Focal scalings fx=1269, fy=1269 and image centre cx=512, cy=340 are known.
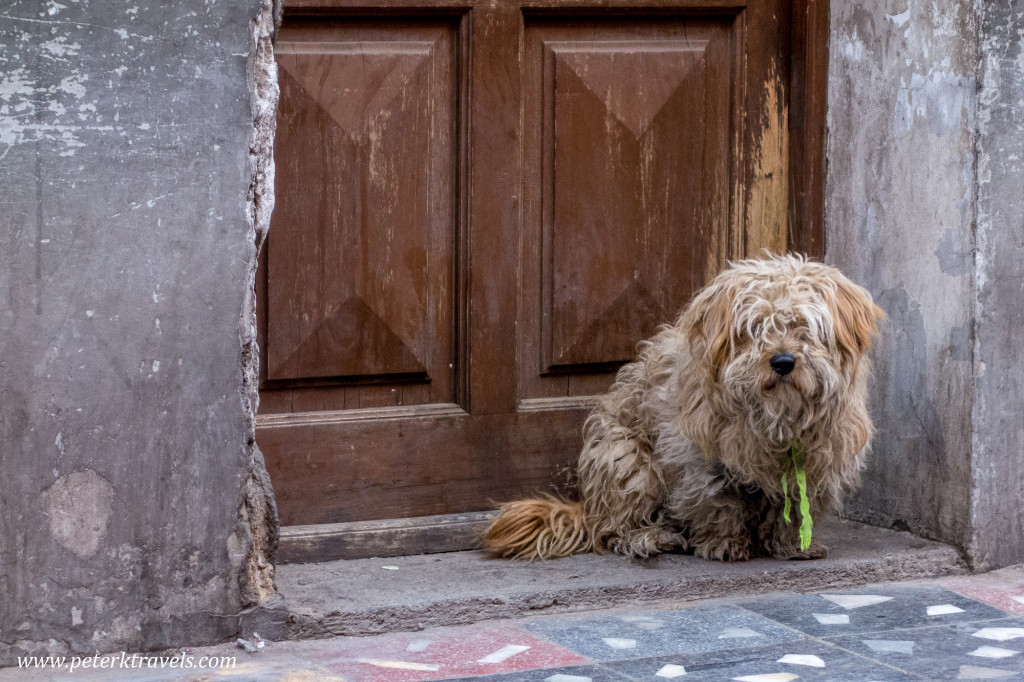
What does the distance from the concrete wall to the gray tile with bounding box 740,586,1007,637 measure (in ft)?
1.12

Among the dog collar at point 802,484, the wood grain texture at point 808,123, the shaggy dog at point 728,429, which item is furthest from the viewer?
the wood grain texture at point 808,123

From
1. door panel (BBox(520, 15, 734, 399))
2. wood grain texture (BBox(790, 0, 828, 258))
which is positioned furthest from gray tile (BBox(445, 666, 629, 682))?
wood grain texture (BBox(790, 0, 828, 258))

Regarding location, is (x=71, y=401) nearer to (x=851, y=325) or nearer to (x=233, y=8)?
(x=233, y=8)

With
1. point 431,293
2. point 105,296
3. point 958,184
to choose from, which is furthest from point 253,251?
point 958,184

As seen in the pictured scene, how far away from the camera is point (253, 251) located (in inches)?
127

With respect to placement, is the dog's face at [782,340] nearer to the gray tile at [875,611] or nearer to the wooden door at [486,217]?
the gray tile at [875,611]

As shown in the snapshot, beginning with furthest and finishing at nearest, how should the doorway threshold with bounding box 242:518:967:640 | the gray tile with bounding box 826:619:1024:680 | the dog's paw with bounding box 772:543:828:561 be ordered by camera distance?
the dog's paw with bounding box 772:543:828:561 < the doorway threshold with bounding box 242:518:967:640 < the gray tile with bounding box 826:619:1024:680

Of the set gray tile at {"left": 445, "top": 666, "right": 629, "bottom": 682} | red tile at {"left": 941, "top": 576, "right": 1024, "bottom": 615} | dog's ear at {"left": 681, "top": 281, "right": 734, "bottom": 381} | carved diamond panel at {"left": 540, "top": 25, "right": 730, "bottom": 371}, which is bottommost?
gray tile at {"left": 445, "top": 666, "right": 629, "bottom": 682}

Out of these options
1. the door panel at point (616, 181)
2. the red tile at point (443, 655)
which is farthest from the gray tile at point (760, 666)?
the door panel at point (616, 181)

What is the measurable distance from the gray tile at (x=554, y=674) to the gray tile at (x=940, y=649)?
0.68 metres

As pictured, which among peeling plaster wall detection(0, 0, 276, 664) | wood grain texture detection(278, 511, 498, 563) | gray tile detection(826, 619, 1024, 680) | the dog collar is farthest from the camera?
wood grain texture detection(278, 511, 498, 563)

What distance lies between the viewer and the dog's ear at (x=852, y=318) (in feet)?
11.6

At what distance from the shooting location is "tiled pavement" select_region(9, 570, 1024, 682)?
3.12 metres

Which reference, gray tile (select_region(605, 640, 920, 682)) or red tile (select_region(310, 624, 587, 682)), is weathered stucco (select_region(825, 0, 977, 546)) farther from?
red tile (select_region(310, 624, 587, 682))
